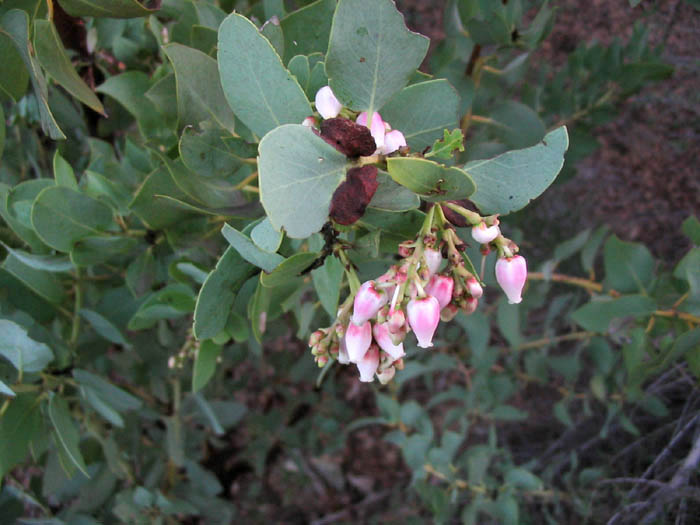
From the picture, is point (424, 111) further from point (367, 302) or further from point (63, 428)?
point (63, 428)

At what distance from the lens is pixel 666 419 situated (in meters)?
2.08

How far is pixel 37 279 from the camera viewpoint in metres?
1.25

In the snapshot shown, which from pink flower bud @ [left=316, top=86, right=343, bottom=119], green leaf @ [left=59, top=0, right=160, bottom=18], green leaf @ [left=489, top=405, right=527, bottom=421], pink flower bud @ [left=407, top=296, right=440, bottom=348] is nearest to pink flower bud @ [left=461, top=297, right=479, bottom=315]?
pink flower bud @ [left=407, top=296, right=440, bottom=348]

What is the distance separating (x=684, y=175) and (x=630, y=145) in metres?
0.33

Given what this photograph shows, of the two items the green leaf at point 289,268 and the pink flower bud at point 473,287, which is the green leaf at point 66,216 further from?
the pink flower bud at point 473,287

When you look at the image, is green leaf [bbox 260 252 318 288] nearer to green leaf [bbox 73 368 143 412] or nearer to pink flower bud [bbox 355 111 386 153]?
pink flower bud [bbox 355 111 386 153]

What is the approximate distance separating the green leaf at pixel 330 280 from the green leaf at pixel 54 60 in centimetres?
51

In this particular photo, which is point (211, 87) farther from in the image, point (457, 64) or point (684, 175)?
point (684, 175)

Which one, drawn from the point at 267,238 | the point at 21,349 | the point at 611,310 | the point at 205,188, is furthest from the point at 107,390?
the point at 611,310

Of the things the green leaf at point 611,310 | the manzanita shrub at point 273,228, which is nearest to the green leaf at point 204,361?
the manzanita shrub at point 273,228

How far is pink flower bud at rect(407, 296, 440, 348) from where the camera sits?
76cm

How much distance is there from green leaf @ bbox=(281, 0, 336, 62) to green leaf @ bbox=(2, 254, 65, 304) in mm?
727

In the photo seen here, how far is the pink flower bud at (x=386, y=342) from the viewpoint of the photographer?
83 cm

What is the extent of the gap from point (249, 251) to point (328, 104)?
0.24m
